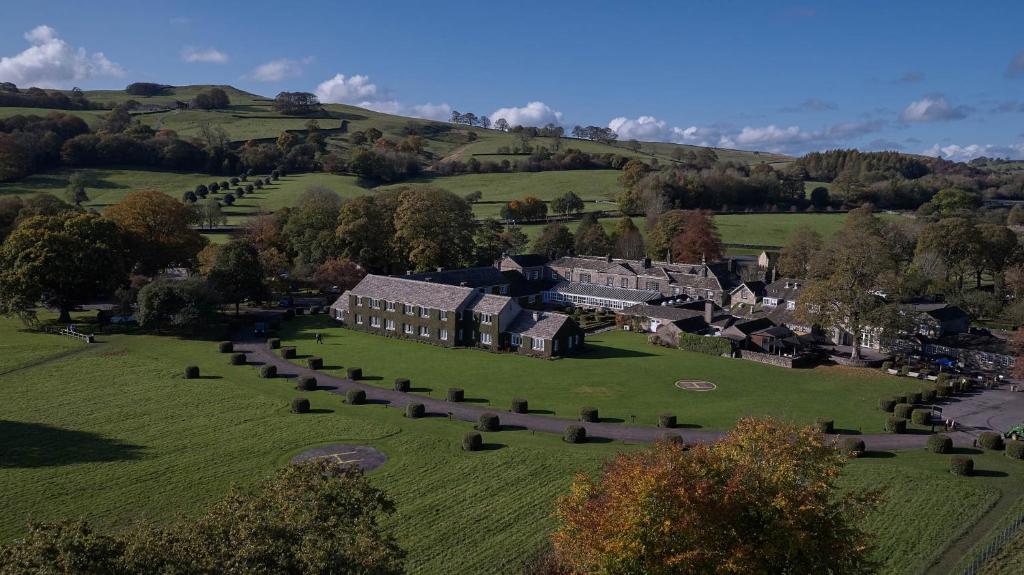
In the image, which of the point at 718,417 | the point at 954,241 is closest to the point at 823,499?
the point at 718,417

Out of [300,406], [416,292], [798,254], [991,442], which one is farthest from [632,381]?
[798,254]

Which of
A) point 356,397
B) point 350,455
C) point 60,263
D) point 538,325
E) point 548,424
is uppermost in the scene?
point 60,263

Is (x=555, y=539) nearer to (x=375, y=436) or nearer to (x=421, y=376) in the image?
(x=375, y=436)

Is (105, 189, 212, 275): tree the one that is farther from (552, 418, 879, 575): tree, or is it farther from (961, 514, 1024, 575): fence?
(961, 514, 1024, 575): fence

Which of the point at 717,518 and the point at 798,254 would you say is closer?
the point at 717,518

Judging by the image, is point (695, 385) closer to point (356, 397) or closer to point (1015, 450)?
point (1015, 450)

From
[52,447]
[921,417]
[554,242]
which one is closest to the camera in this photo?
[52,447]

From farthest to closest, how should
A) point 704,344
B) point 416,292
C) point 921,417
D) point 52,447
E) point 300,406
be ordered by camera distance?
point 416,292 → point 704,344 → point 300,406 → point 921,417 → point 52,447
